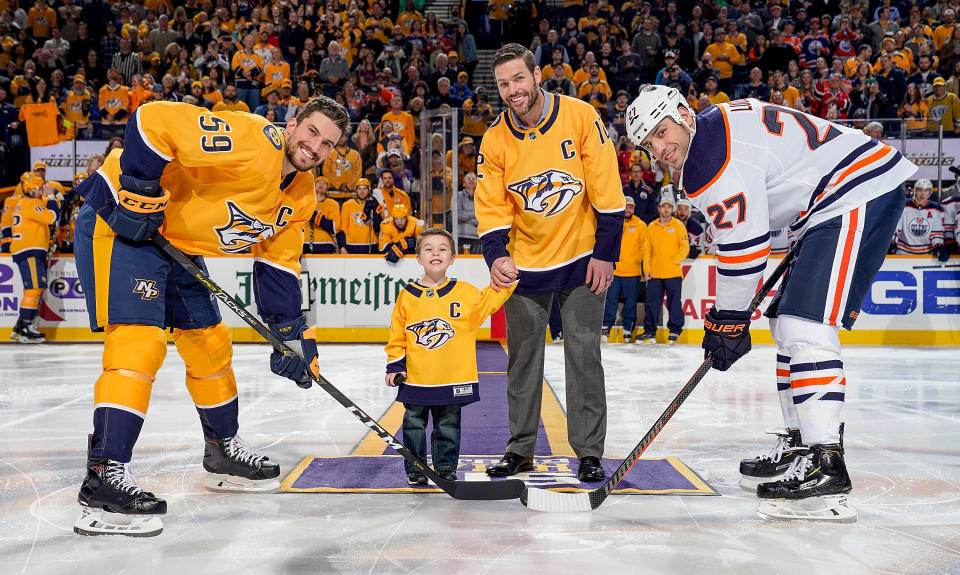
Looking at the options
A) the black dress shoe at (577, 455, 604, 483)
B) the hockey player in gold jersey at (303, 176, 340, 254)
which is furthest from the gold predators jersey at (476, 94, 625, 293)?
the hockey player in gold jersey at (303, 176, 340, 254)

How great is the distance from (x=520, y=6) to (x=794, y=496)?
1207cm

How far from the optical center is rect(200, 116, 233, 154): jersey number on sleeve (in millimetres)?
2828

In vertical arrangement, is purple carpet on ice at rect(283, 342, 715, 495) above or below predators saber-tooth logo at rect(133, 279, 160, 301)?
below

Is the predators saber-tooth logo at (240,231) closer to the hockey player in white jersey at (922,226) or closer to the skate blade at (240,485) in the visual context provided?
the skate blade at (240,485)

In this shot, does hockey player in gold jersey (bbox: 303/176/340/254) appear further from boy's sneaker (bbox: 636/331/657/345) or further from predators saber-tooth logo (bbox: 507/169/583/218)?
predators saber-tooth logo (bbox: 507/169/583/218)

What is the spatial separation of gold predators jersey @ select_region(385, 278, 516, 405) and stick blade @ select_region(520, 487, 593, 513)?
0.51 meters

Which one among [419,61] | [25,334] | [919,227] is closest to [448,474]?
[25,334]

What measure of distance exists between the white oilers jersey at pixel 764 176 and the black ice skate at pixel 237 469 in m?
1.81

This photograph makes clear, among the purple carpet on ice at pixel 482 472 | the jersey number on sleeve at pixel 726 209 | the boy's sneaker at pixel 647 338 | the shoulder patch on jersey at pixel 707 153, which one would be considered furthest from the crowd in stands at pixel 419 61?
the jersey number on sleeve at pixel 726 209

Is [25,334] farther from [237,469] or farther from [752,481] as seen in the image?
[752,481]

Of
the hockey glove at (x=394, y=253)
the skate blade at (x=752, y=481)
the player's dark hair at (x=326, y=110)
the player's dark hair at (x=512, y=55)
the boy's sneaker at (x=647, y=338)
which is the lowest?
the boy's sneaker at (x=647, y=338)

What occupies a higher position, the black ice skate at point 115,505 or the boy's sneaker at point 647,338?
the black ice skate at point 115,505

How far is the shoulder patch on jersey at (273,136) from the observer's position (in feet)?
9.85

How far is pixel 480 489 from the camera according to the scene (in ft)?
10.1
